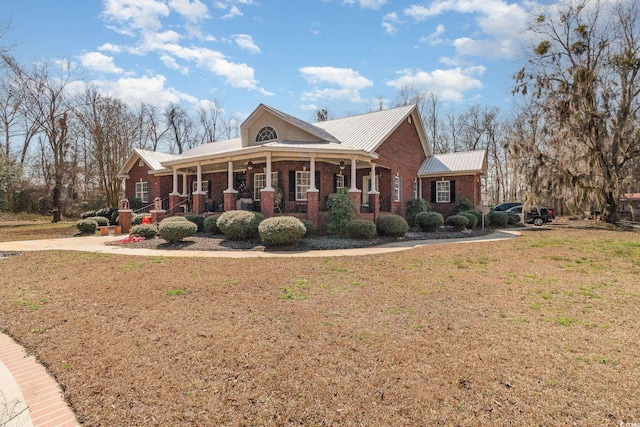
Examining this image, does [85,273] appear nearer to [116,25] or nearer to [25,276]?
[25,276]

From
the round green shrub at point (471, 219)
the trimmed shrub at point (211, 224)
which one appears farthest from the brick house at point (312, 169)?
the round green shrub at point (471, 219)

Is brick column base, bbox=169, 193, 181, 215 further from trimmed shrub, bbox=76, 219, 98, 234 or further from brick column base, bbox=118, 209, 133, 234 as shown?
trimmed shrub, bbox=76, 219, 98, 234

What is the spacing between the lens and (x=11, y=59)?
24.6m

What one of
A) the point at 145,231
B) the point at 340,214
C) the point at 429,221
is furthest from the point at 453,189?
the point at 145,231

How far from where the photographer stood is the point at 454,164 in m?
22.4

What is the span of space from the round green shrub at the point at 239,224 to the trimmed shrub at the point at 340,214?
3.16m

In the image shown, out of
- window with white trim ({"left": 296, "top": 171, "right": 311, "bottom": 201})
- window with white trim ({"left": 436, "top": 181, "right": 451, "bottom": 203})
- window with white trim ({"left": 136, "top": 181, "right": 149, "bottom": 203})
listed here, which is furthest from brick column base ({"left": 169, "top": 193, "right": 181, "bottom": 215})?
window with white trim ({"left": 436, "top": 181, "right": 451, "bottom": 203})

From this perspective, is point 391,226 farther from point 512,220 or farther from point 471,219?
point 512,220

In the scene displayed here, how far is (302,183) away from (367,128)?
19.0 ft

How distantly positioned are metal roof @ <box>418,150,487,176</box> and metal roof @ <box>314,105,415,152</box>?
4.51 metres

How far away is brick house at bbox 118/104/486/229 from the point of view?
15.1m

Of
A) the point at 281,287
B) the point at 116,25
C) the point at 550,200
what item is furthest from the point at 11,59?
the point at 550,200

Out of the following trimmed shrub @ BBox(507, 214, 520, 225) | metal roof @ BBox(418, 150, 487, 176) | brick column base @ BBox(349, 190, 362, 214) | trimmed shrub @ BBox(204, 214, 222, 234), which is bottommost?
trimmed shrub @ BBox(507, 214, 520, 225)

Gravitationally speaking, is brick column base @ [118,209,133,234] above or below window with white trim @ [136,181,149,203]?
below
